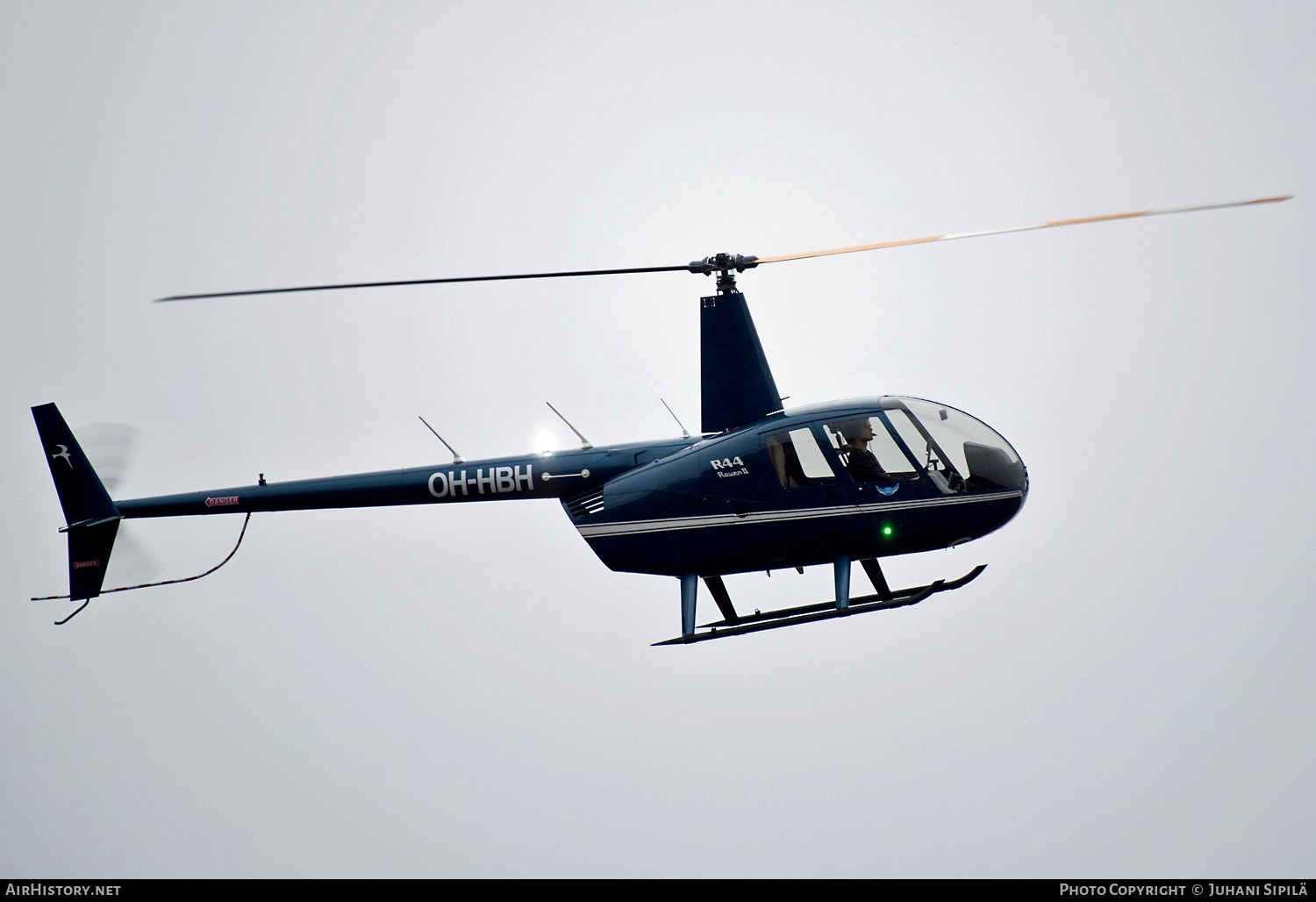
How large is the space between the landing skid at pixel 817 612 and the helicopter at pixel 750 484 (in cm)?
2

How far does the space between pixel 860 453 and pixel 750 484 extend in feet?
4.42

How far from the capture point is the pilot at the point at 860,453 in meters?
15.3

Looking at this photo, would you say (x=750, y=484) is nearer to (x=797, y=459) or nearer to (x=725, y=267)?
(x=797, y=459)

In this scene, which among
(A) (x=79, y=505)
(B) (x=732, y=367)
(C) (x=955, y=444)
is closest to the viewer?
(C) (x=955, y=444)

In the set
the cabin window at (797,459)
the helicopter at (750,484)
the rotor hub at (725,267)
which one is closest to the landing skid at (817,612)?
the helicopter at (750,484)

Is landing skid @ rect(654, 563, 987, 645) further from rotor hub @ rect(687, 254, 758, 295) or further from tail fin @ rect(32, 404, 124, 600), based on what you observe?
tail fin @ rect(32, 404, 124, 600)

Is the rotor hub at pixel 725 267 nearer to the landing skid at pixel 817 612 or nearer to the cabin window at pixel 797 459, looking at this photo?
the cabin window at pixel 797 459

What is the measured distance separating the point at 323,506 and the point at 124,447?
3.53 metres

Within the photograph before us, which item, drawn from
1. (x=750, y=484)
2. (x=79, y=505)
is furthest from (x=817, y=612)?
A: (x=79, y=505)

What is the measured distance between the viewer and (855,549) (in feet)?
50.8

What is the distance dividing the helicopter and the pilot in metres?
0.01

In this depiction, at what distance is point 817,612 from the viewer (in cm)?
1554

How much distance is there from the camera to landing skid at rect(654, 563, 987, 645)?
14.9 m
